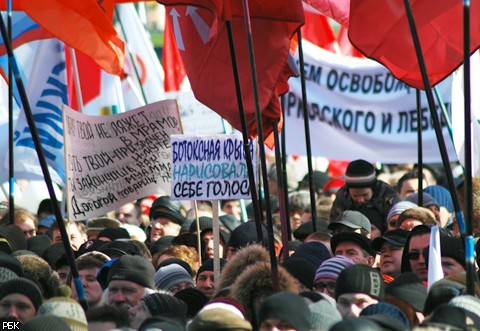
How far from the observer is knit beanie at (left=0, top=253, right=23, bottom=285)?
7.47 metres

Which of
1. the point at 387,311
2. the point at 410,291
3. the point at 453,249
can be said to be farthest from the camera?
the point at 453,249

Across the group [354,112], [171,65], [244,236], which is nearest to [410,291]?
[244,236]

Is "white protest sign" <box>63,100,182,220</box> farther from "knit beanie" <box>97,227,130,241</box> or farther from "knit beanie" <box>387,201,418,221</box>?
"knit beanie" <box>387,201,418,221</box>

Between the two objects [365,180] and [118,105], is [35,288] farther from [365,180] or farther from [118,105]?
[118,105]

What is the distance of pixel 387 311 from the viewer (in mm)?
6121

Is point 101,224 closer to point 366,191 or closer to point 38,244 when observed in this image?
point 38,244

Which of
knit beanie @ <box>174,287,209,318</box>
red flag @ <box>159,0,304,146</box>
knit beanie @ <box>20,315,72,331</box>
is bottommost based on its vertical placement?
knit beanie @ <box>174,287,209,318</box>

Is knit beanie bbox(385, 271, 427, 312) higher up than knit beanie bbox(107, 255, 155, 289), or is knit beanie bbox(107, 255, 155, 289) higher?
knit beanie bbox(107, 255, 155, 289)

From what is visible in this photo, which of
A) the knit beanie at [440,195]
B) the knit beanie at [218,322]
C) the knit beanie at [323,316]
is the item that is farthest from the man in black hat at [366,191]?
the knit beanie at [218,322]

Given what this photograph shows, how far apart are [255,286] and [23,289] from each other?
126 cm

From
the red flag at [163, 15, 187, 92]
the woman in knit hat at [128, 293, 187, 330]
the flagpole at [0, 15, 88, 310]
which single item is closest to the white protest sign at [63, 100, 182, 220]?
the flagpole at [0, 15, 88, 310]

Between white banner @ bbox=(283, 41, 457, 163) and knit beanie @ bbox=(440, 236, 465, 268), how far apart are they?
5.51 m

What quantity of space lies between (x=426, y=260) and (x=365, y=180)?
9.30 feet

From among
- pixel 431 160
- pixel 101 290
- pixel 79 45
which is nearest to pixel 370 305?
pixel 101 290
